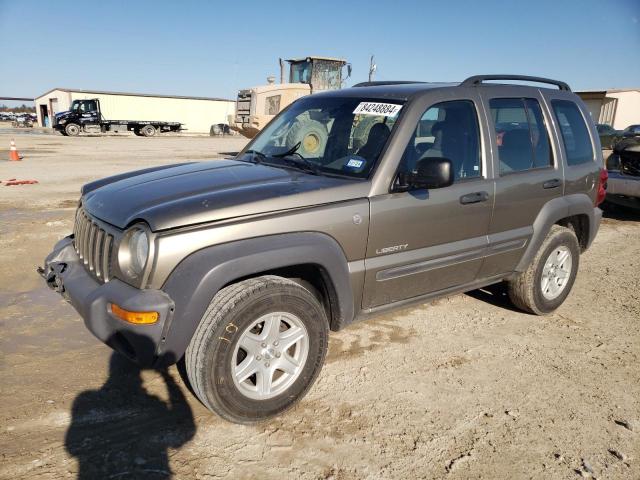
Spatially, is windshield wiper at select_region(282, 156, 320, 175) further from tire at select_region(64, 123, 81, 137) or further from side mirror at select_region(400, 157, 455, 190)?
tire at select_region(64, 123, 81, 137)

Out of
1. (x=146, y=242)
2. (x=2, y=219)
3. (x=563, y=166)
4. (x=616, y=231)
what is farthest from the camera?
(x=616, y=231)

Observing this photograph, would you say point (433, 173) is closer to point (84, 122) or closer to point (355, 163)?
point (355, 163)

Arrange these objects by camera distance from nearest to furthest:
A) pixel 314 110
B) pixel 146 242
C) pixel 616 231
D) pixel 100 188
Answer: pixel 146 242 < pixel 100 188 < pixel 314 110 < pixel 616 231

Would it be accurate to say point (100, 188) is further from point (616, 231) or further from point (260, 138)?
point (616, 231)

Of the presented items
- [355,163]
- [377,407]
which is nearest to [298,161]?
[355,163]

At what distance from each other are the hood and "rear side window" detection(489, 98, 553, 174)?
1.44 meters

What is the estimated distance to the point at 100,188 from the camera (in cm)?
333

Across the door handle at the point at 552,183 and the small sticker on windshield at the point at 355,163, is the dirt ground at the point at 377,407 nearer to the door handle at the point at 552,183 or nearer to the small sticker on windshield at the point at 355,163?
the door handle at the point at 552,183

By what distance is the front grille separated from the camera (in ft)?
8.79

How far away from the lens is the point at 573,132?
4.35 metres

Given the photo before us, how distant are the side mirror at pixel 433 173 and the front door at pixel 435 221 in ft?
→ 0.48

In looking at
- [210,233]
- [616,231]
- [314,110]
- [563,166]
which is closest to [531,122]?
[563,166]

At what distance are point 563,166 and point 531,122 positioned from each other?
0.49 m

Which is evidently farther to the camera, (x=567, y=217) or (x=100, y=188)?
(x=567, y=217)
